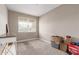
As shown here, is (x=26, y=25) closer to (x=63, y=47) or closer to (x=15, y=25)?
(x=15, y=25)

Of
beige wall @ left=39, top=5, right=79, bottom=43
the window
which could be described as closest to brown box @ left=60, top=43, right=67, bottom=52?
beige wall @ left=39, top=5, right=79, bottom=43

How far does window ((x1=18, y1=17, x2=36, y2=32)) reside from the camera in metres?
4.84

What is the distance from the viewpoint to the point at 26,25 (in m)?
5.27

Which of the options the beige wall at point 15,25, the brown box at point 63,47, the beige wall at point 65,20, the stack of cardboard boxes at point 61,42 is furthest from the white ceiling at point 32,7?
the brown box at point 63,47

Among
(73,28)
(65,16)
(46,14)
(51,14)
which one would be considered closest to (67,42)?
(73,28)

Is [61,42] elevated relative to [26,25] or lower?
lower

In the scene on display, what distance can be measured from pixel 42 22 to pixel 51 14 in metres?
1.14

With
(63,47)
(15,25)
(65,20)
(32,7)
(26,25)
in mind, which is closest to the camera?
(63,47)

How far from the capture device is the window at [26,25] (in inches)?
191

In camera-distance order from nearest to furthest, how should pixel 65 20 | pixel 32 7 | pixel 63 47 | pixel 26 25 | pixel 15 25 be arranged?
1. pixel 63 47
2. pixel 65 20
3. pixel 32 7
4. pixel 15 25
5. pixel 26 25

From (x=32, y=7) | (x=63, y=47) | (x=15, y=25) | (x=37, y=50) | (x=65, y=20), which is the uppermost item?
(x=32, y=7)

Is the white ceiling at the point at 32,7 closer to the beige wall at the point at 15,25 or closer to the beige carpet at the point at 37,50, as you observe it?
the beige wall at the point at 15,25

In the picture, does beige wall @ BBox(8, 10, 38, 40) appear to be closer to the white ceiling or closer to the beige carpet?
the white ceiling

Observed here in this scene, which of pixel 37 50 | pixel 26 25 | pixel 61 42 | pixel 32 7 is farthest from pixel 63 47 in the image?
pixel 26 25
